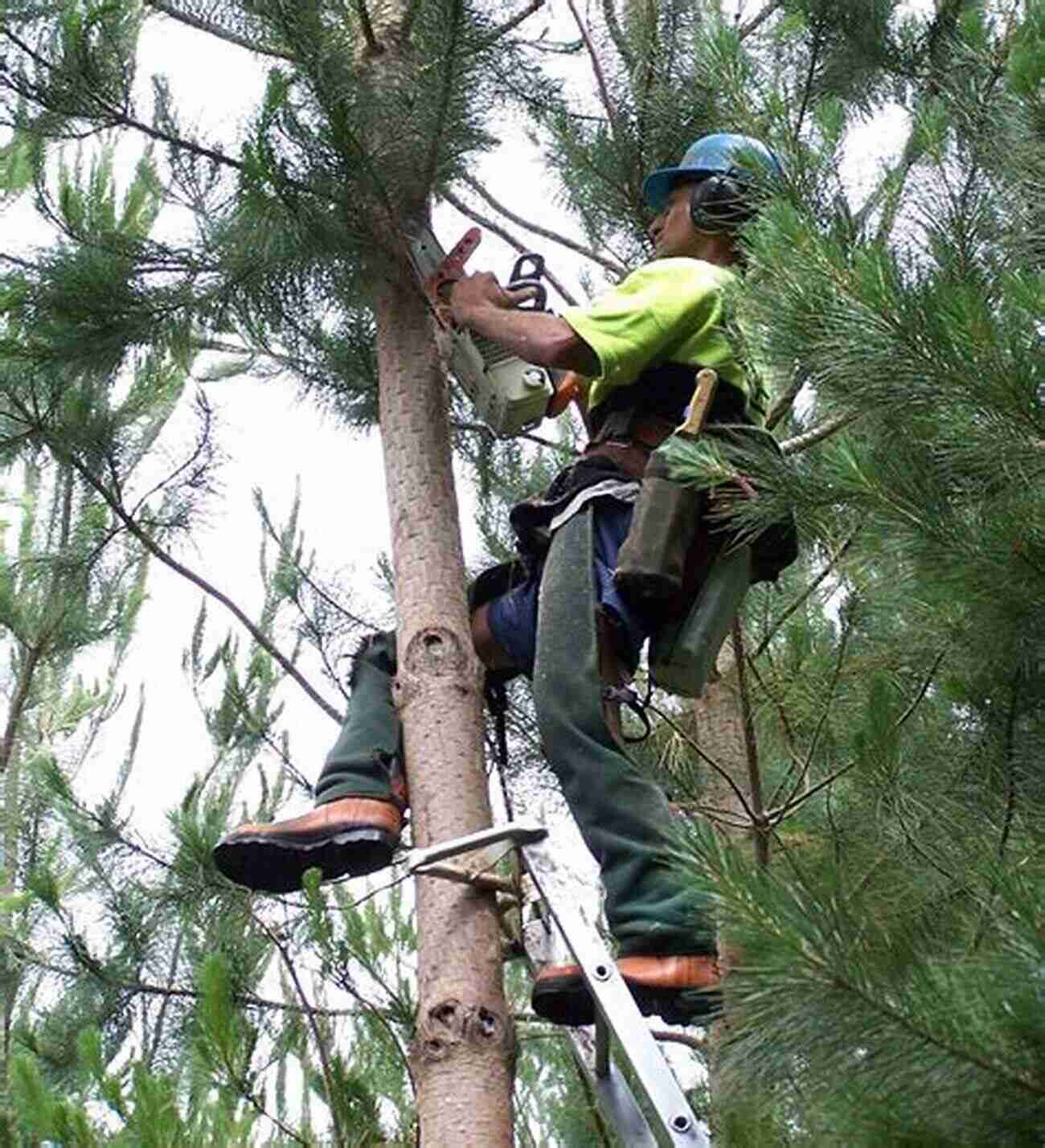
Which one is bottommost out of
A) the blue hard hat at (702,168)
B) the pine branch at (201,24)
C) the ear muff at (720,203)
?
the ear muff at (720,203)

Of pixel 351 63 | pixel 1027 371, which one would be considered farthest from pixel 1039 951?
pixel 351 63

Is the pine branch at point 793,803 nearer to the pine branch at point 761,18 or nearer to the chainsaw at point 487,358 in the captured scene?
the chainsaw at point 487,358

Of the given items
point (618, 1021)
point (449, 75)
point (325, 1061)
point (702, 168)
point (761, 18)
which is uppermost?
point (761, 18)

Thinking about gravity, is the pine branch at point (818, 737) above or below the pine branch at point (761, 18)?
below

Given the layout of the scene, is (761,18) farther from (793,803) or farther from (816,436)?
(793,803)

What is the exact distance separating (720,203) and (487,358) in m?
0.53

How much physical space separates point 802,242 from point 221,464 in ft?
6.53

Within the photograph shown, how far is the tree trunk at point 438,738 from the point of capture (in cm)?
277

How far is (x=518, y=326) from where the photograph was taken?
3283 millimetres

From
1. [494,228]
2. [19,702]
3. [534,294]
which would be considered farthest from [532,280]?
[19,702]

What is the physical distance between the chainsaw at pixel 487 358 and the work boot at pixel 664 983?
3.52 feet

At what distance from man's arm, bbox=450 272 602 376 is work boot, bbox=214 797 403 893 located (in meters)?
0.75

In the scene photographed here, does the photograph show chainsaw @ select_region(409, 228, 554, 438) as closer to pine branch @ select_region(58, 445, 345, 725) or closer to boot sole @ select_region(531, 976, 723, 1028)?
pine branch @ select_region(58, 445, 345, 725)

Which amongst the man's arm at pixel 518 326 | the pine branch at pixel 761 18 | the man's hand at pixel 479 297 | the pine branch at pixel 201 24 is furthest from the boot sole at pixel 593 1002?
the pine branch at pixel 761 18
